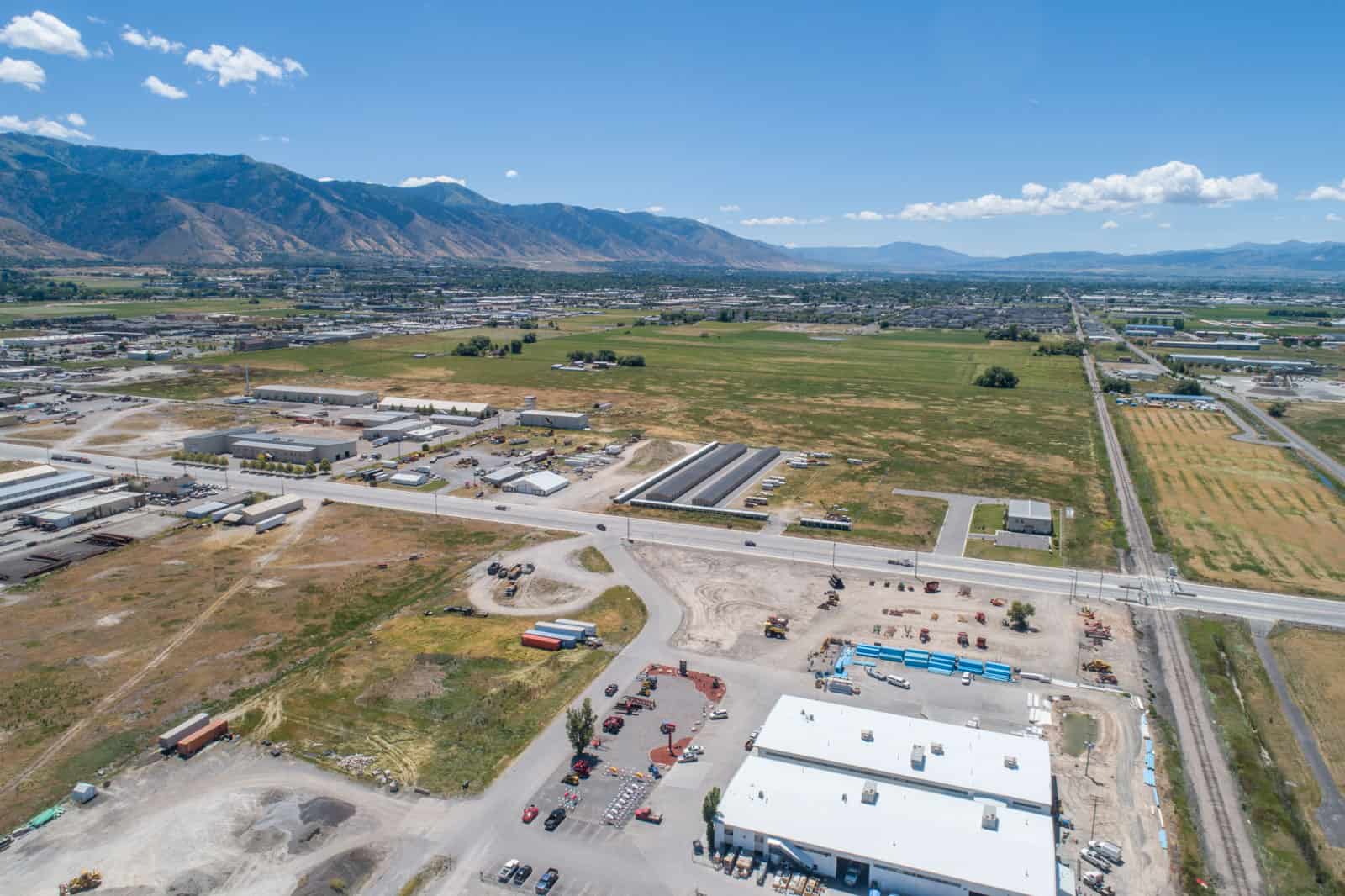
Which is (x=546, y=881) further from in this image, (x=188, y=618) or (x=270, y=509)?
(x=270, y=509)

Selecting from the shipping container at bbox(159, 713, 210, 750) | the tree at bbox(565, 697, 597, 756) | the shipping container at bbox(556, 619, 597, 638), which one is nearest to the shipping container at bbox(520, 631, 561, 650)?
the shipping container at bbox(556, 619, 597, 638)

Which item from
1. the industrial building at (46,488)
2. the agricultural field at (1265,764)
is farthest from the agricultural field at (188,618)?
the agricultural field at (1265,764)

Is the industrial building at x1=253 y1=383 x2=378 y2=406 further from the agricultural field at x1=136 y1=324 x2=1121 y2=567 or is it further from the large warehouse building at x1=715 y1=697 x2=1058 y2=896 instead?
the large warehouse building at x1=715 y1=697 x2=1058 y2=896

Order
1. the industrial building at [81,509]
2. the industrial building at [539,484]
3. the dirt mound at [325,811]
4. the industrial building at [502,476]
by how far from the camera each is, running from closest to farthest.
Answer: the dirt mound at [325,811] → the industrial building at [81,509] → the industrial building at [539,484] → the industrial building at [502,476]

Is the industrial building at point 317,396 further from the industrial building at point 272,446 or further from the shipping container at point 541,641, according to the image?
the shipping container at point 541,641

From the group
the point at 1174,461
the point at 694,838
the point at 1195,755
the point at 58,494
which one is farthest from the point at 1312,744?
the point at 58,494
